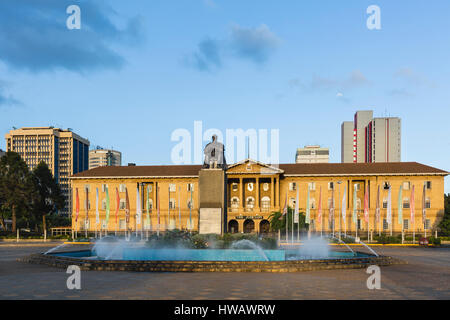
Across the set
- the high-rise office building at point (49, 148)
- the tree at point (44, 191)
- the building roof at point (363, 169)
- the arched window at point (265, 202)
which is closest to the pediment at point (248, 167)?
the building roof at point (363, 169)

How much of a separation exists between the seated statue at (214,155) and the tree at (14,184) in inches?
2110

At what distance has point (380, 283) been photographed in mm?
17359

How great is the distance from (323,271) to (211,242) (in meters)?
6.22

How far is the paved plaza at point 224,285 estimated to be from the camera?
1434cm

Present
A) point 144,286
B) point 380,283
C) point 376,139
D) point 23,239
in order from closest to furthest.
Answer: point 144,286
point 380,283
point 23,239
point 376,139

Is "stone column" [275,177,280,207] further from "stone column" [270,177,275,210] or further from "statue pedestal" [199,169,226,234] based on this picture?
"statue pedestal" [199,169,226,234]

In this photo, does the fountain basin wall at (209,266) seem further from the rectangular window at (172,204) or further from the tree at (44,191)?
the rectangular window at (172,204)

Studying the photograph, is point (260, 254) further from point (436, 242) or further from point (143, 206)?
point (143, 206)

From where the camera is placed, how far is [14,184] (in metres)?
70.1

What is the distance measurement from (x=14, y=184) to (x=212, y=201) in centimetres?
5461

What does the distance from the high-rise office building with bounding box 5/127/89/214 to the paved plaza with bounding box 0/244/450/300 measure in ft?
556

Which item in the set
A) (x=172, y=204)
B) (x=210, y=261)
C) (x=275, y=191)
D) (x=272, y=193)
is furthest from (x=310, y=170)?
(x=210, y=261)
